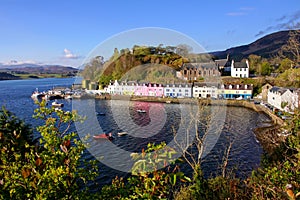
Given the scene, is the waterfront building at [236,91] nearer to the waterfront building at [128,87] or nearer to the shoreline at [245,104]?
the shoreline at [245,104]

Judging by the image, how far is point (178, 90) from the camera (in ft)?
122

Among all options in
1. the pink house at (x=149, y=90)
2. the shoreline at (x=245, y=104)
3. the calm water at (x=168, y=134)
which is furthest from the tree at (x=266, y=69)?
the pink house at (x=149, y=90)

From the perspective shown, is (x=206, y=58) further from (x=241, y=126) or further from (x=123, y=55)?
(x=241, y=126)

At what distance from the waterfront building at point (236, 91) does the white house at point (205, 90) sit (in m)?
0.97

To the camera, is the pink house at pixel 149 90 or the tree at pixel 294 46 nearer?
the tree at pixel 294 46

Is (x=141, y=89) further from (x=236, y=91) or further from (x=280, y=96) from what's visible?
(x=280, y=96)

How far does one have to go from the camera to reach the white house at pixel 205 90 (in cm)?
3491

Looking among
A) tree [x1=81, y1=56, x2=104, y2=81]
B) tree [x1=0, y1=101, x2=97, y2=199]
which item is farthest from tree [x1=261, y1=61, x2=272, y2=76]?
tree [x1=0, y1=101, x2=97, y2=199]

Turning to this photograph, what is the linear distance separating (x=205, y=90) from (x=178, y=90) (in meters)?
4.19

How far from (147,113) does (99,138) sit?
11.5m

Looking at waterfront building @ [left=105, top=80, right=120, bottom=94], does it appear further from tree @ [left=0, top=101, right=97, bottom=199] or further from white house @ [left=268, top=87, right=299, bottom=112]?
tree @ [left=0, top=101, right=97, bottom=199]

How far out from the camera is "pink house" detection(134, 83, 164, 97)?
126 ft

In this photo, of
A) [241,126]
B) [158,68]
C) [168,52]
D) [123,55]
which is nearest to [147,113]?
[241,126]

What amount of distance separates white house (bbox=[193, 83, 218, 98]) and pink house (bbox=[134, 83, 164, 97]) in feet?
17.6
